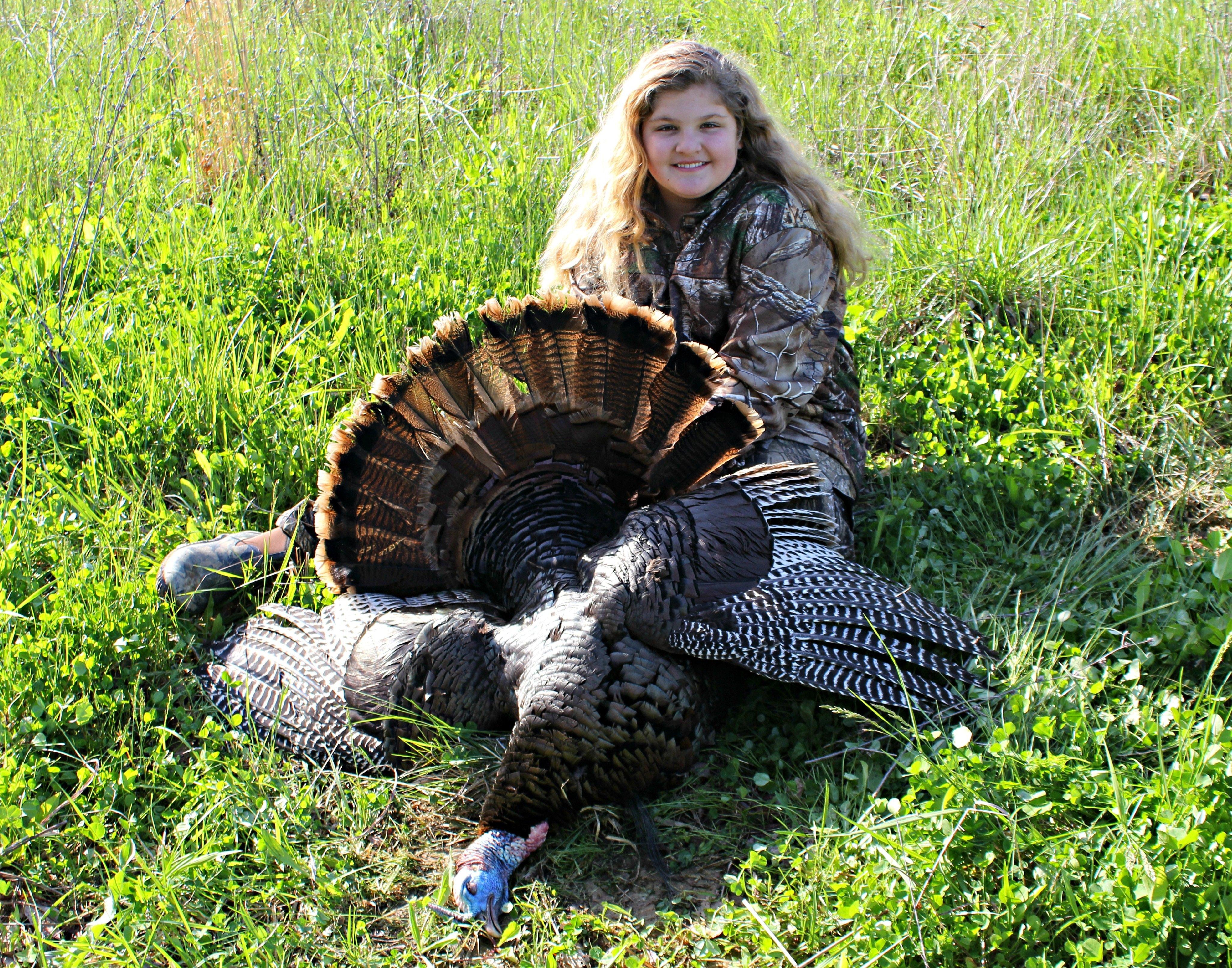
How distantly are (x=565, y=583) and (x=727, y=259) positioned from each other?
1.29m

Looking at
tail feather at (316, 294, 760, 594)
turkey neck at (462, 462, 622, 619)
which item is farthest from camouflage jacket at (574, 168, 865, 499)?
turkey neck at (462, 462, 622, 619)

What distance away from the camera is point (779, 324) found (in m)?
3.28

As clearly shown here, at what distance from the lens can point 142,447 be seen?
12.2ft

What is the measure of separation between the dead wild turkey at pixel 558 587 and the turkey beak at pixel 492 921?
0.07ft

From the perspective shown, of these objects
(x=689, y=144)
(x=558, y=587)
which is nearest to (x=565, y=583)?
(x=558, y=587)

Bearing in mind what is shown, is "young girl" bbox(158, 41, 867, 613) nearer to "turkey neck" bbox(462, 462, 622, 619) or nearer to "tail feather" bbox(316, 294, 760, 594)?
"tail feather" bbox(316, 294, 760, 594)

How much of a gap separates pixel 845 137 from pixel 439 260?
220 centimetres

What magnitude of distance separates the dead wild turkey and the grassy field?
16cm

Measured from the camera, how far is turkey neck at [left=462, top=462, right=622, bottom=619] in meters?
2.94

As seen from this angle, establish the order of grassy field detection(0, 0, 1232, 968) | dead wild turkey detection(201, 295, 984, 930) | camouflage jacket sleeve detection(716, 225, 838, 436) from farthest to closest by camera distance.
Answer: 1. camouflage jacket sleeve detection(716, 225, 838, 436)
2. dead wild turkey detection(201, 295, 984, 930)
3. grassy field detection(0, 0, 1232, 968)

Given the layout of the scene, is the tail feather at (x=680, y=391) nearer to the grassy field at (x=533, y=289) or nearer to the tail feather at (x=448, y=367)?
the tail feather at (x=448, y=367)

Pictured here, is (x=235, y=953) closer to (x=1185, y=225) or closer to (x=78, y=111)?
(x=1185, y=225)

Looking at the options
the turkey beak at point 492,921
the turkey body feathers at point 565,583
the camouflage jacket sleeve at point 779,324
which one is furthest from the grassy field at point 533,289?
the camouflage jacket sleeve at point 779,324

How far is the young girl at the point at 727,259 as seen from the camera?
3.28 meters
